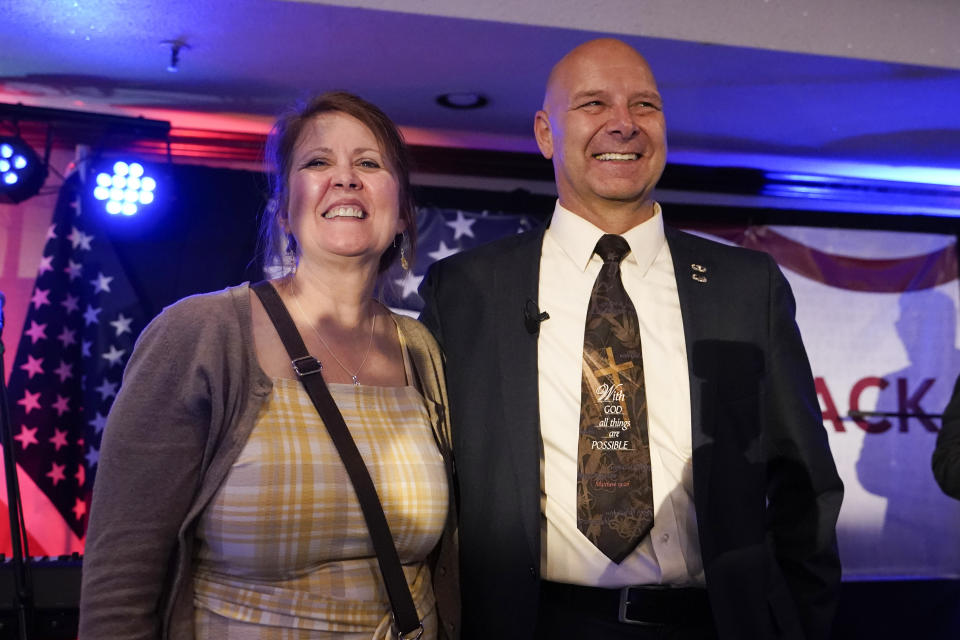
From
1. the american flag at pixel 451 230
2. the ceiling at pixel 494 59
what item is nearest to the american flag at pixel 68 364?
the ceiling at pixel 494 59

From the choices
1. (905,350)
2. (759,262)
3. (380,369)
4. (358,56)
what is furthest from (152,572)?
(905,350)

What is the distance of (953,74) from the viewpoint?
11.1 feet

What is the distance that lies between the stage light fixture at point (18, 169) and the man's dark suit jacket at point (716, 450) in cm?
303

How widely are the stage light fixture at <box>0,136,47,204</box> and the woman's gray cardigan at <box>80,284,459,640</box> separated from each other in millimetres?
3001

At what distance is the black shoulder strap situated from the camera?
1701mm

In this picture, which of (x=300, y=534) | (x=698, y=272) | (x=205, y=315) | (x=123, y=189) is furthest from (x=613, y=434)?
(x=123, y=189)

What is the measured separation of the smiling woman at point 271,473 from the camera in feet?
5.30

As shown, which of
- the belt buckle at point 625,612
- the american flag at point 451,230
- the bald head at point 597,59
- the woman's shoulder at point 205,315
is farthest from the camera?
the american flag at point 451,230

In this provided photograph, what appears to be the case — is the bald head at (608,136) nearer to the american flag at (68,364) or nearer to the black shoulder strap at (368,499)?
the black shoulder strap at (368,499)

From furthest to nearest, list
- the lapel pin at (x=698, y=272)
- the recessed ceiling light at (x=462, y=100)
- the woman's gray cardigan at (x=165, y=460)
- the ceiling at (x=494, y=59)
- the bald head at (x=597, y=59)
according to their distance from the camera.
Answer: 1. the recessed ceiling light at (x=462, y=100)
2. the ceiling at (x=494, y=59)
3. the bald head at (x=597, y=59)
4. the lapel pin at (x=698, y=272)
5. the woman's gray cardigan at (x=165, y=460)

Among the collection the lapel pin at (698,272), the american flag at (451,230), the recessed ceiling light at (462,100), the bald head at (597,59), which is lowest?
the lapel pin at (698,272)

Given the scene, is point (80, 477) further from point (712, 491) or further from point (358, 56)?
point (712, 491)

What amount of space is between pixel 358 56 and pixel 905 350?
3653 millimetres

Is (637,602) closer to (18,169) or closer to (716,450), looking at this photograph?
(716,450)
